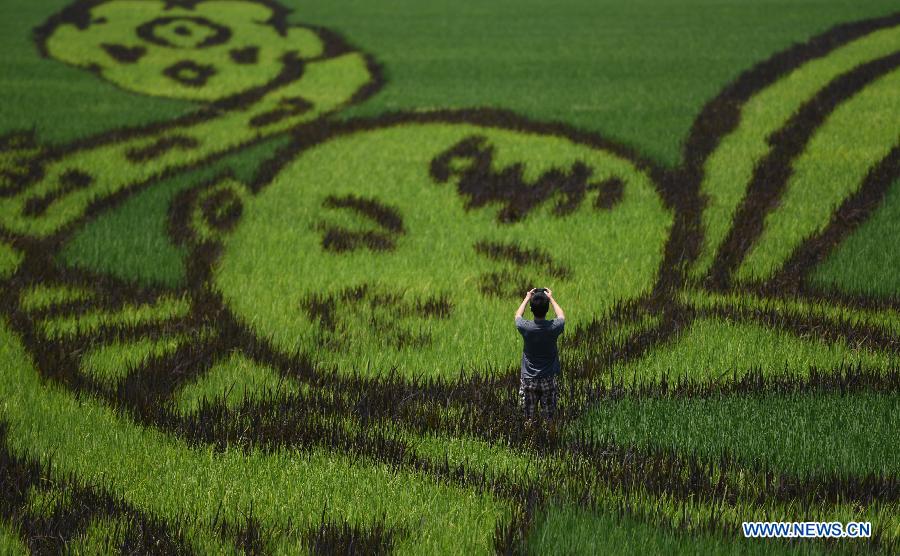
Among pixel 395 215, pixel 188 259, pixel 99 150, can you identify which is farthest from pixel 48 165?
pixel 395 215

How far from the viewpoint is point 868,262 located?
9.66m

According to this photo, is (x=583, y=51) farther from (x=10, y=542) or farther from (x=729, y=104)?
(x=10, y=542)

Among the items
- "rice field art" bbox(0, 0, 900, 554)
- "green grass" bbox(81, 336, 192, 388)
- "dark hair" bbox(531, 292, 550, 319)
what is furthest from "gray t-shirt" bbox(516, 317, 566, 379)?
"green grass" bbox(81, 336, 192, 388)

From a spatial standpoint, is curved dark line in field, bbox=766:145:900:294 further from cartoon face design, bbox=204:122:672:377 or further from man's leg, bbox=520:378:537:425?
man's leg, bbox=520:378:537:425

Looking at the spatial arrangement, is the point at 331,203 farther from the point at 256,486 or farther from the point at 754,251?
the point at 256,486

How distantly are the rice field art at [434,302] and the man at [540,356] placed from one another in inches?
8.1

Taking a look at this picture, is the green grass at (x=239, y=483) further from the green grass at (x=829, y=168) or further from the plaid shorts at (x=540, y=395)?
the green grass at (x=829, y=168)

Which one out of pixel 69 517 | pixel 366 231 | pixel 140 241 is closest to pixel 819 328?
pixel 366 231

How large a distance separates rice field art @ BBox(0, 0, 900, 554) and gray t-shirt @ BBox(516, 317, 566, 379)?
439mm

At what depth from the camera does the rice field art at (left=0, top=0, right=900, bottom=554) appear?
5375 millimetres

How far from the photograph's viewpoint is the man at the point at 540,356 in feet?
20.3

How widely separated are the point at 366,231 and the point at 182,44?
420 inches

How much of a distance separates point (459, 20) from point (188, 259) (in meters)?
13.5

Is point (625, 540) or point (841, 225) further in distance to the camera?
point (841, 225)
